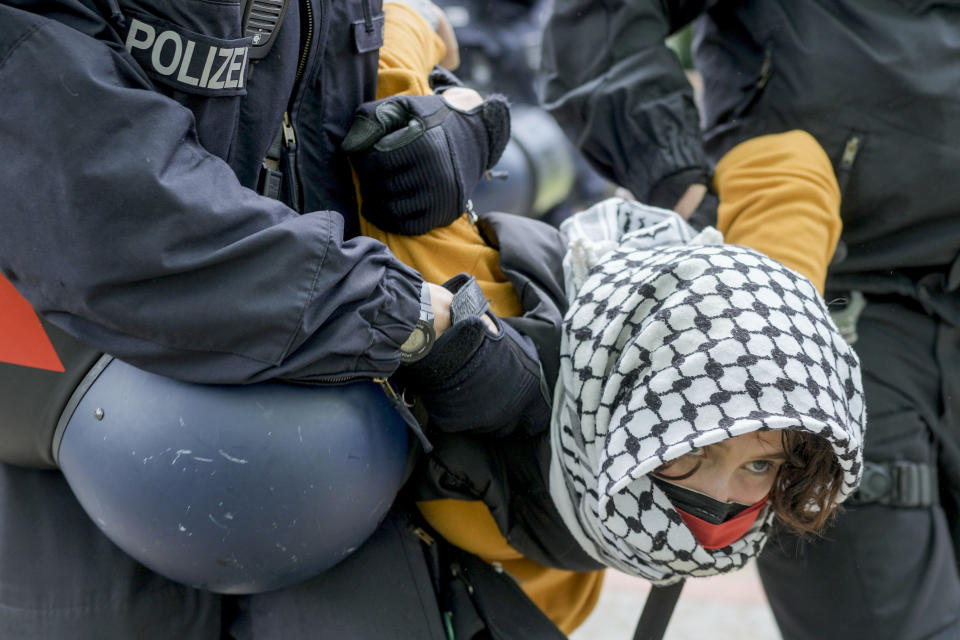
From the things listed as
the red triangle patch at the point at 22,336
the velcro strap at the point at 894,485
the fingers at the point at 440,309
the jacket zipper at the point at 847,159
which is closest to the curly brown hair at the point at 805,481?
the fingers at the point at 440,309

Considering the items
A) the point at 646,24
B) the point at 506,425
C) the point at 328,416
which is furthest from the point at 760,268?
the point at 646,24

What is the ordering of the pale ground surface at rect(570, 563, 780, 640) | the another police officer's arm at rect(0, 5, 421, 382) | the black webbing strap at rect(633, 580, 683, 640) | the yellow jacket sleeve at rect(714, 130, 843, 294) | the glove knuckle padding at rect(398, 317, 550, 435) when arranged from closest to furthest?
the another police officer's arm at rect(0, 5, 421, 382), the glove knuckle padding at rect(398, 317, 550, 435), the black webbing strap at rect(633, 580, 683, 640), the yellow jacket sleeve at rect(714, 130, 843, 294), the pale ground surface at rect(570, 563, 780, 640)

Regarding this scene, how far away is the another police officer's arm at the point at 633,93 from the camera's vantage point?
1.86 meters

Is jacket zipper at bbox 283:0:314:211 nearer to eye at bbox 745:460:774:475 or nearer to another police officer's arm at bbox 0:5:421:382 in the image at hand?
another police officer's arm at bbox 0:5:421:382

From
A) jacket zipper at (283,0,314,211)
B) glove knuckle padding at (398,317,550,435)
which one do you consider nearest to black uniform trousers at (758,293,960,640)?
glove knuckle padding at (398,317,550,435)

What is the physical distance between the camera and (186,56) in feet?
3.74

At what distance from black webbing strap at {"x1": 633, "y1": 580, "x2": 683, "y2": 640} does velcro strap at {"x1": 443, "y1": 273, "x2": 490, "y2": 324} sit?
20.1 inches

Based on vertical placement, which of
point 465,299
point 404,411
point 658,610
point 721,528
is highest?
point 465,299

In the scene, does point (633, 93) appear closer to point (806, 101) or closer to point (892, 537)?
point (806, 101)

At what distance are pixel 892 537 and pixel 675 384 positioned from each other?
2.99ft

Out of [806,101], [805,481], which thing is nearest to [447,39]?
[806,101]

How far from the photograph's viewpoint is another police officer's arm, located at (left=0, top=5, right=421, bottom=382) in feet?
3.42

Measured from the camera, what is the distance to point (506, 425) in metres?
1.39

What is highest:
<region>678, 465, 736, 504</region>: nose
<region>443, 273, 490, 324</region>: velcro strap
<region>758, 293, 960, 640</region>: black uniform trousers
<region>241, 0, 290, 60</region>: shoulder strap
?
<region>241, 0, 290, 60</region>: shoulder strap
